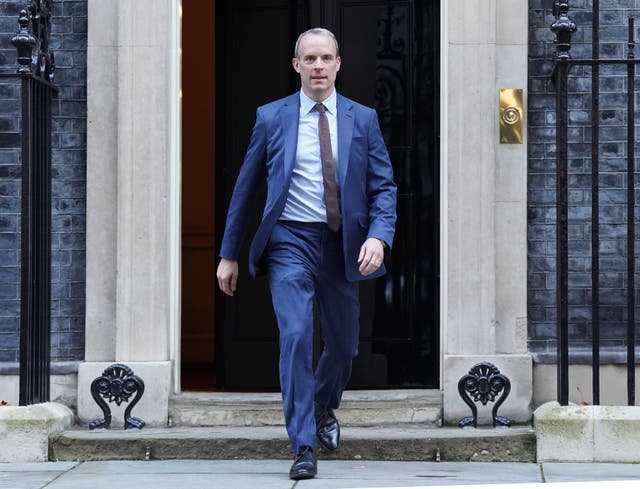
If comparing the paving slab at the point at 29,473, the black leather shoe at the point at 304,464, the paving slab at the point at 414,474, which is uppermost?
the black leather shoe at the point at 304,464

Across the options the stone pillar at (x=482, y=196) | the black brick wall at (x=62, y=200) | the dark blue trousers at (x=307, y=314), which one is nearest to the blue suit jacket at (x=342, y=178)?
the dark blue trousers at (x=307, y=314)

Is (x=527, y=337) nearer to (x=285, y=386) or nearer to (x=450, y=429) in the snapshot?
(x=450, y=429)

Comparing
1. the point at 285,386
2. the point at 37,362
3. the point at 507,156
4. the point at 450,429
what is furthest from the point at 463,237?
the point at 37,362

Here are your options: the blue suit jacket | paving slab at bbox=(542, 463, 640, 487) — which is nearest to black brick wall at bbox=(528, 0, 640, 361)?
paving slab at bbox=(542, 463, 640, 487)

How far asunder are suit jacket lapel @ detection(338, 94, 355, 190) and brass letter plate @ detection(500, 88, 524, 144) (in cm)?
119

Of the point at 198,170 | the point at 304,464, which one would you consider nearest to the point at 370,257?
the point at 304,464

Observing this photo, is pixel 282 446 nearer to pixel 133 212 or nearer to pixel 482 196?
pixel 133 212

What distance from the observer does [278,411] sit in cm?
718

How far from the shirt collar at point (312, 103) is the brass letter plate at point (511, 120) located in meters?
1.26

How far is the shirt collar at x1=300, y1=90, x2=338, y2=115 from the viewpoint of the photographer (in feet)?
20.3

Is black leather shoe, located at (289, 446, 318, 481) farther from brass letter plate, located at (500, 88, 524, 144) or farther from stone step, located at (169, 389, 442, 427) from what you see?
brass letter plate, located at (500, 88, 524, 144)

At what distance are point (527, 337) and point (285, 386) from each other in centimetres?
180

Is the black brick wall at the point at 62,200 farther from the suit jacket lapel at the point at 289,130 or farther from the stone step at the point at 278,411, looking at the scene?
the suit jacket lapel at the point at 289,130

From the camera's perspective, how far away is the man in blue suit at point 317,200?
19.9ft
